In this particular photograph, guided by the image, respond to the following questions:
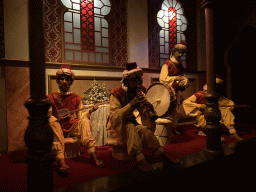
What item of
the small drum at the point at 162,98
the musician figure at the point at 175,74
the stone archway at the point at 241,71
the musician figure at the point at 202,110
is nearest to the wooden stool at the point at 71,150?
the small drum at the point at 162,98

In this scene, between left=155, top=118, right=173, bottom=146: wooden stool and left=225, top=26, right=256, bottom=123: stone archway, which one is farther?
left=225, top=26, right=256, bottom=123: stone archway

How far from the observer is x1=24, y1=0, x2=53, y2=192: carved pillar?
153 centimetres

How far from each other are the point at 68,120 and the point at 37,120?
123 cm

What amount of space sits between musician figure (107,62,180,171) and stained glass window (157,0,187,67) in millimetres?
3381

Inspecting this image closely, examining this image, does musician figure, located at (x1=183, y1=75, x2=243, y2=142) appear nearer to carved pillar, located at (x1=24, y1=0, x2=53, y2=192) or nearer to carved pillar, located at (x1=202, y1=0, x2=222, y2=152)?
carved pillar, located at (x1=202, y1=0, x2=222, y2=152)

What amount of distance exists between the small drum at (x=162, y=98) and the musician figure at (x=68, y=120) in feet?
3.34

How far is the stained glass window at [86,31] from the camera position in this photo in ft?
13.7

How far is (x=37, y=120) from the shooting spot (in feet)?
5.09

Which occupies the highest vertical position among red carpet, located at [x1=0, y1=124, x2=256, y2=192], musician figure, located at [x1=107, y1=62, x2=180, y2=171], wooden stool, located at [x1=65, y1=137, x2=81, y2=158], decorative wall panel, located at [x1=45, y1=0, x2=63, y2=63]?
decorative wall panel, located at [x1=45, y1=0, x2=63, y2=63]

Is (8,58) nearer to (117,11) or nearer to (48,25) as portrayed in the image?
(48,25)

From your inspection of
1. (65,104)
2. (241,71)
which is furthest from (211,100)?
(241,71)

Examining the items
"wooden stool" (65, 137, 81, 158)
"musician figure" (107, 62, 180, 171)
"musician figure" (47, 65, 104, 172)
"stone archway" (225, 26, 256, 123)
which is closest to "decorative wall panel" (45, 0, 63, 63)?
"musician figure" (47, 65, 104, 172)

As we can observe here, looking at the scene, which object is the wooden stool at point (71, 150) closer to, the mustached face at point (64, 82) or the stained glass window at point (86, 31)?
the mustached face at point (64, 82)

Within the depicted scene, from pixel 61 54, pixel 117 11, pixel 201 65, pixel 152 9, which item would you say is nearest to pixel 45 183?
pixel 61 54
